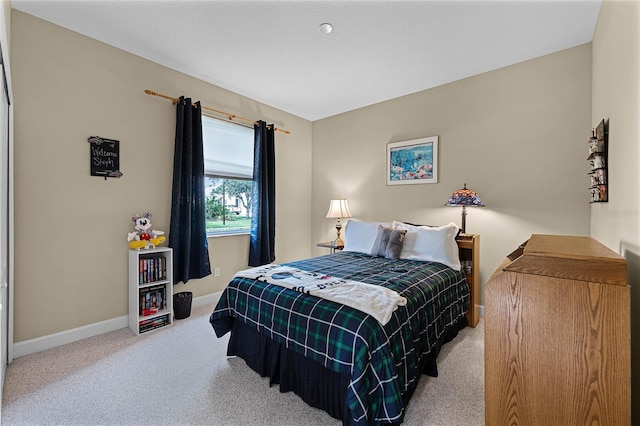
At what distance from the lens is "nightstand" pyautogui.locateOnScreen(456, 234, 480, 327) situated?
291 centimetres

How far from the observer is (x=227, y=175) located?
373 centimetres

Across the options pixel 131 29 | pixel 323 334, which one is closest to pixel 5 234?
pixel 131 29

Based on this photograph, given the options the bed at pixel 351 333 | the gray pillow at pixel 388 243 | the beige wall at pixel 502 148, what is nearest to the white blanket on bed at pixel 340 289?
the bed at pixel 351 333

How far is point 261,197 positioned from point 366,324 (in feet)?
8.86

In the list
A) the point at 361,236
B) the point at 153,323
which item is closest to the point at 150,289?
the point at 153,323

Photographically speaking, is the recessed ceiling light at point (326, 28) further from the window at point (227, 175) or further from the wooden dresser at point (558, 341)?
the wooden dresser at point (558, 341)

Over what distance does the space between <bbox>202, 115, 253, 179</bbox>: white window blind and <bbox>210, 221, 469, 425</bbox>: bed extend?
1723 mm

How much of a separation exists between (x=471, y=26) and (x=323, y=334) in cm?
262

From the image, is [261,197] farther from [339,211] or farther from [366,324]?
[366,324]

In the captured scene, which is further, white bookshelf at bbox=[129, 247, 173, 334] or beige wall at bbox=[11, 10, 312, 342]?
white bookshelf at bbox=[129, 247, 173, 334]

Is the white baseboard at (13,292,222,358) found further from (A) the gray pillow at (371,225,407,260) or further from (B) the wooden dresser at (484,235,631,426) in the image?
(B) the wooden dresser at (484,235,631,426)

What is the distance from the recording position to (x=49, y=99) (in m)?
2.43

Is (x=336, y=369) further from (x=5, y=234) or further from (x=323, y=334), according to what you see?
(x=5, y=234)

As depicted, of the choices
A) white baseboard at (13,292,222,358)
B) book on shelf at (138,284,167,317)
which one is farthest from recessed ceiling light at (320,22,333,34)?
white baseboard at (13,292,222,358)
